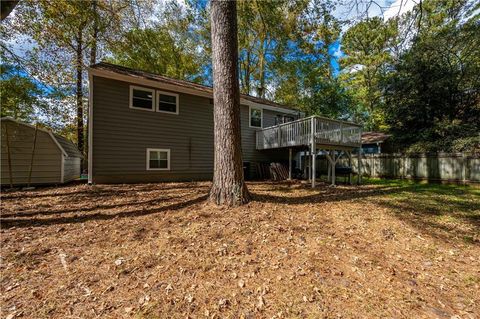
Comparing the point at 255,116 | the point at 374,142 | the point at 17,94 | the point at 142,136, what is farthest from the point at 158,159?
the point at 374,142

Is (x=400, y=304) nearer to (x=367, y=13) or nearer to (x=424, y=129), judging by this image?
(x=367, y=13)

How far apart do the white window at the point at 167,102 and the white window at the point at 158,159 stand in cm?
198

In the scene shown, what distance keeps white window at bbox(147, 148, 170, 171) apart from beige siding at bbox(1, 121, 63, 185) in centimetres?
349

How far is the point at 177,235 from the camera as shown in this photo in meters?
3.73

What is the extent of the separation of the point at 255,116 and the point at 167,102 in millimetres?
5466

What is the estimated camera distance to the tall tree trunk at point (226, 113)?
4879mm

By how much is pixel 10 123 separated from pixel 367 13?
42.1 ft

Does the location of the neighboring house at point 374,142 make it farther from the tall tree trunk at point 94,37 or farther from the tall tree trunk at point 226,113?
the tall tree trunk at point 94,37

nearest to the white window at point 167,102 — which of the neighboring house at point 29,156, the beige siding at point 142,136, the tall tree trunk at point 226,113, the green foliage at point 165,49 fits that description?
the beige siding at point 142,136

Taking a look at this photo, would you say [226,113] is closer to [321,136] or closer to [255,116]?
[321,136]

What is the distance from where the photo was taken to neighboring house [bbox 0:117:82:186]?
8039mm

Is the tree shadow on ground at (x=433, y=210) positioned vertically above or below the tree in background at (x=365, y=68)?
below

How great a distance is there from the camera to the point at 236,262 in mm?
3029

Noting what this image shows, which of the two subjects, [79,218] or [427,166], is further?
[427,166]
